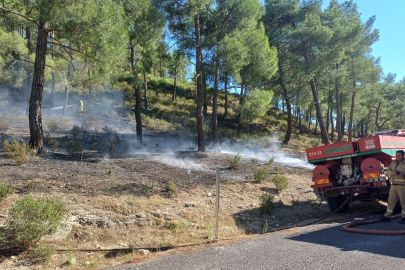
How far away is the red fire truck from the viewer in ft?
26.7

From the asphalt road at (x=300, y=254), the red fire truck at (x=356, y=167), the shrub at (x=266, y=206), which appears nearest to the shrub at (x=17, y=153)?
the asphalt road at (x=300, y=254)

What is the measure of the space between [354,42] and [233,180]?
16.6m

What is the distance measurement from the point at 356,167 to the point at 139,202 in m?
5.64

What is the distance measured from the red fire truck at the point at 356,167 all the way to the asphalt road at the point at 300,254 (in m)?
2.41

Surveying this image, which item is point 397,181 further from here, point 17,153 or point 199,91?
point 199,91

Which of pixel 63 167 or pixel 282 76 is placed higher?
pixel 282 76

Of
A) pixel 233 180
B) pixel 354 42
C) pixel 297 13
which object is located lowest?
pixel 233 180

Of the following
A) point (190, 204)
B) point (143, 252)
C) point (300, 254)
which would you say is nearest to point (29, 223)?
point (143, 252)

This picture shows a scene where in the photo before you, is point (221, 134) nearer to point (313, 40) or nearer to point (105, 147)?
point (313, 40)

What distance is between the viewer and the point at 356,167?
877cm

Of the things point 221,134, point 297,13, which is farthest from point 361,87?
point 221,134

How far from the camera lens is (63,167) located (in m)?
9.65

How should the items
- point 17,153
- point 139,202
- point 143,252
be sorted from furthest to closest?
point 17,153, point 139,202, point 143,252

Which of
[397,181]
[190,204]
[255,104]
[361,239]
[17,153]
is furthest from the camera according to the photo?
[255,104]
